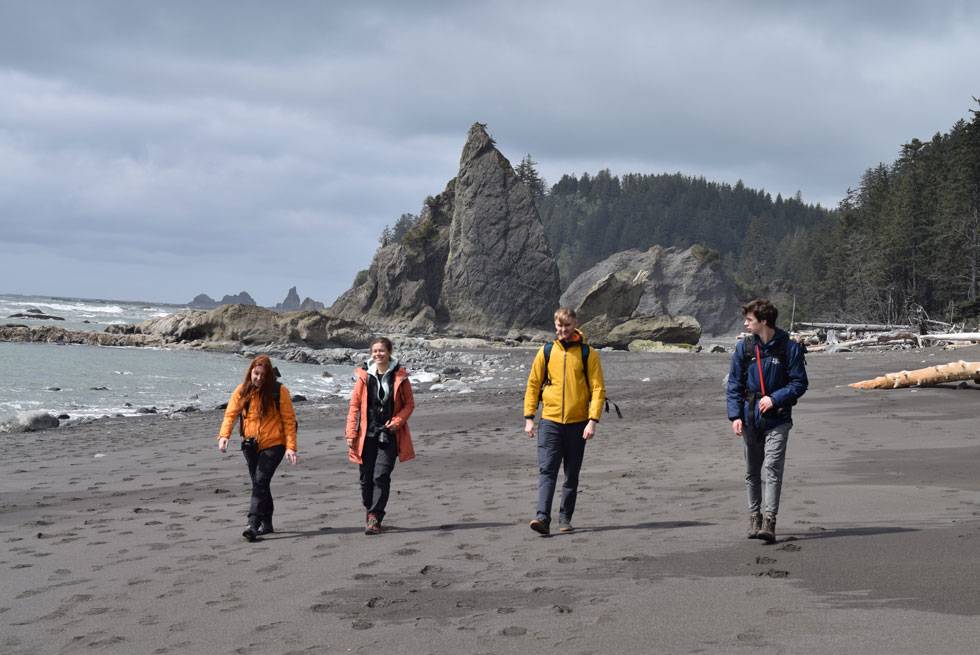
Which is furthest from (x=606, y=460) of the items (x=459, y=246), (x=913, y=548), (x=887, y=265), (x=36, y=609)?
(x=459, y=246)

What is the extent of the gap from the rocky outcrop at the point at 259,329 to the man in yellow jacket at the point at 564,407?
155 feet

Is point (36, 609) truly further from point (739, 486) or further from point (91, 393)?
point (91, 393)

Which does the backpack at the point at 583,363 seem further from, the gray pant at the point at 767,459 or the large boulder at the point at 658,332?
the large boulder at the point at 658,332

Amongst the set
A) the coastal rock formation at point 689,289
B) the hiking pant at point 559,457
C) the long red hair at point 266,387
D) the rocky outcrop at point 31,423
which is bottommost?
the rocky outcrop at point 31,423

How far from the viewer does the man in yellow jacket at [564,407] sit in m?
6.80

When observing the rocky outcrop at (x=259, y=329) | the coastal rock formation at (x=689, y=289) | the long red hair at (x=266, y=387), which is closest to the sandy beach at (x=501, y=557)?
the long red hair at (x=266, y=387)

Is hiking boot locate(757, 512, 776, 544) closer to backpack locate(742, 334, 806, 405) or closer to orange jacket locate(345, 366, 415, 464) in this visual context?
backpack locate(742, 334, 806, 405)

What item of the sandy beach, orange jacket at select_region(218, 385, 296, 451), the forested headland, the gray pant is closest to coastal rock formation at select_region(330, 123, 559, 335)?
the forested headland

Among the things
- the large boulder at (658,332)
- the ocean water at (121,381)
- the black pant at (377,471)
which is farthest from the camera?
the large boulder at (658,332)

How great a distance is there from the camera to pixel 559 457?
6.94m

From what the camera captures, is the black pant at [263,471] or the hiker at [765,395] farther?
the black pant at [263,471]

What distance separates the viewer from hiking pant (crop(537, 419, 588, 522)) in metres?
6.84

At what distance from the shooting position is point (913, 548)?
5.73 m

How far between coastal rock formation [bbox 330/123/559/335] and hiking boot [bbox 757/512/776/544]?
2877 inches
